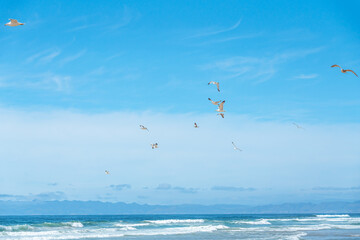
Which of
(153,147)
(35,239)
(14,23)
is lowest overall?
(35,239)

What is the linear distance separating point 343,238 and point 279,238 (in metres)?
3.98

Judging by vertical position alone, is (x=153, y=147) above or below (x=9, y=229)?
above

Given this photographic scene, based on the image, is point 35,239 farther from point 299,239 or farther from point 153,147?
point 299,239

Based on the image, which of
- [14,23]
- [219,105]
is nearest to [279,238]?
[219,105]

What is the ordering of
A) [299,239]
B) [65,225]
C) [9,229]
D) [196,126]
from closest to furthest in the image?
[196,126]
[299,239]
[9,229]
[65,225]

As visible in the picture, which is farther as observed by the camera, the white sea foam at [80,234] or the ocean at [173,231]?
A: the white sea foam at [80,234]

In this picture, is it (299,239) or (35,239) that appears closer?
(299,239)

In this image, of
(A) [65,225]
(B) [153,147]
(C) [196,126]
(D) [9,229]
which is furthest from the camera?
(A) [65,225]

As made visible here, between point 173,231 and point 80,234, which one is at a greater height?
point 173,231

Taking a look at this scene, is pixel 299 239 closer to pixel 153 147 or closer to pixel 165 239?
pixel 165 239

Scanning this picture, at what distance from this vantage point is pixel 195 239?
28.6 m

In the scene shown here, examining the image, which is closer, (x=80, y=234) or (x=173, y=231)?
(x=80, y=234)

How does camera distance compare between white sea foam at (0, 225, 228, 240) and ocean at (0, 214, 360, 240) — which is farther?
white sea foam at (0, 225, 228, 240)

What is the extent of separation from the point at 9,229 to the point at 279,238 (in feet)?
79.8
